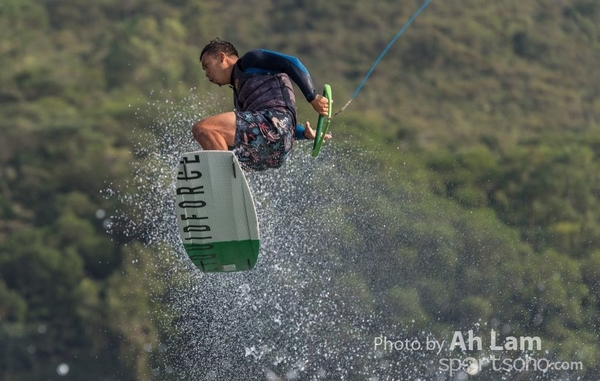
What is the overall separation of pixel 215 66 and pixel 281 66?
0.44 meters

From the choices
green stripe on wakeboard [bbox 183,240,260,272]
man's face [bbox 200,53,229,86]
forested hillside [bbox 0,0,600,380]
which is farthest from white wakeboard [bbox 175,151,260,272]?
forested hillside [bbox 0,0,600,380]

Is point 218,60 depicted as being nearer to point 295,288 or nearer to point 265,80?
point 265,80

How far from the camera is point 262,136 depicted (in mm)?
7102

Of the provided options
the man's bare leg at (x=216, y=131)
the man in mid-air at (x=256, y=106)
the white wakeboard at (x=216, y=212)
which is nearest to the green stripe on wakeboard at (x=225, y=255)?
the white wakeboard at (x=216, y=212)

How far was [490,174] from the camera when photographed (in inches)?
763

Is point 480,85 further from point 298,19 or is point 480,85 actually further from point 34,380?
point 34,380

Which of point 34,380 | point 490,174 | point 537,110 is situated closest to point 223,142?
point 490,174

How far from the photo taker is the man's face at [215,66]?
7266 mm

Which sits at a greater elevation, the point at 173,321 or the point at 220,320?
the point at 220,320

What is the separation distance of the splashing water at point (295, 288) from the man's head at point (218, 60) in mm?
1909

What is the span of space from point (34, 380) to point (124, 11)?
11.9 metres

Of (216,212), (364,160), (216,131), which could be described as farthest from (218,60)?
(364,160)

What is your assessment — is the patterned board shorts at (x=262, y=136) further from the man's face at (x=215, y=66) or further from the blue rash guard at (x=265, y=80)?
the man's face at (x=215, y=66)

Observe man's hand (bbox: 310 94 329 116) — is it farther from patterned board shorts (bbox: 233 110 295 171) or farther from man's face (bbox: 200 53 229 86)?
man's face (bbox: 200 53 229 86)
